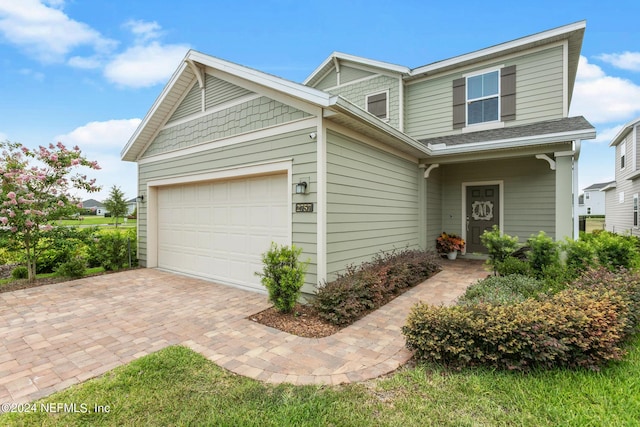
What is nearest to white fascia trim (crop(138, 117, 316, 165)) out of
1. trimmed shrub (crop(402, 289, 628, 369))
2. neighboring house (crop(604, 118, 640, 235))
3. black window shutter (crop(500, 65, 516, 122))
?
trimmed shrub (crop(402, 289, 628, 369))

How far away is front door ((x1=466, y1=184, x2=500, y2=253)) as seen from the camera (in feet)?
29.3

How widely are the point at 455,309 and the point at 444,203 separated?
23.2 feet

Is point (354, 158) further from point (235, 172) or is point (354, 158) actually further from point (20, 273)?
point (20, 273)

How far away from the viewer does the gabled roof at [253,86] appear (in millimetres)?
4648

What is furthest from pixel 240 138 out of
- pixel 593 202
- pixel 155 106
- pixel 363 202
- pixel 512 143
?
pixel 593 202

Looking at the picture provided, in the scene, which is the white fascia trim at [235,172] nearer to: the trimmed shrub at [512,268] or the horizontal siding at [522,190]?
the trimmed shrub at [512,268]

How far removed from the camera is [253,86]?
5.77 metres

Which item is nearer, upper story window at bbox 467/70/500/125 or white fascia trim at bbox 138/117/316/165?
white fascia trim at bbox 138/117/316/165

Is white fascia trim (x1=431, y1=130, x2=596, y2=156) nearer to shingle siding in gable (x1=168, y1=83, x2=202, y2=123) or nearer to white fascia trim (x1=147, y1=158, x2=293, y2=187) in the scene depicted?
white fascia trim (x1=147, y1=158, x2=293, y2=187)

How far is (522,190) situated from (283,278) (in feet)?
25.0

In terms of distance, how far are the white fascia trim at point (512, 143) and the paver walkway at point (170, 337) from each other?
3318 millimetres

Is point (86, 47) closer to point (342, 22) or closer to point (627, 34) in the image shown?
point (342, 22)

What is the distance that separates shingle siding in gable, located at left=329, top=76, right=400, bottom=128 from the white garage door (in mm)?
5970

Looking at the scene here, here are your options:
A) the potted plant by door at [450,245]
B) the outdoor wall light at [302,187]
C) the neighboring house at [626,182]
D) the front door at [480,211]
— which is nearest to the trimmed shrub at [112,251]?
the outdoor wall light at [302,187]
